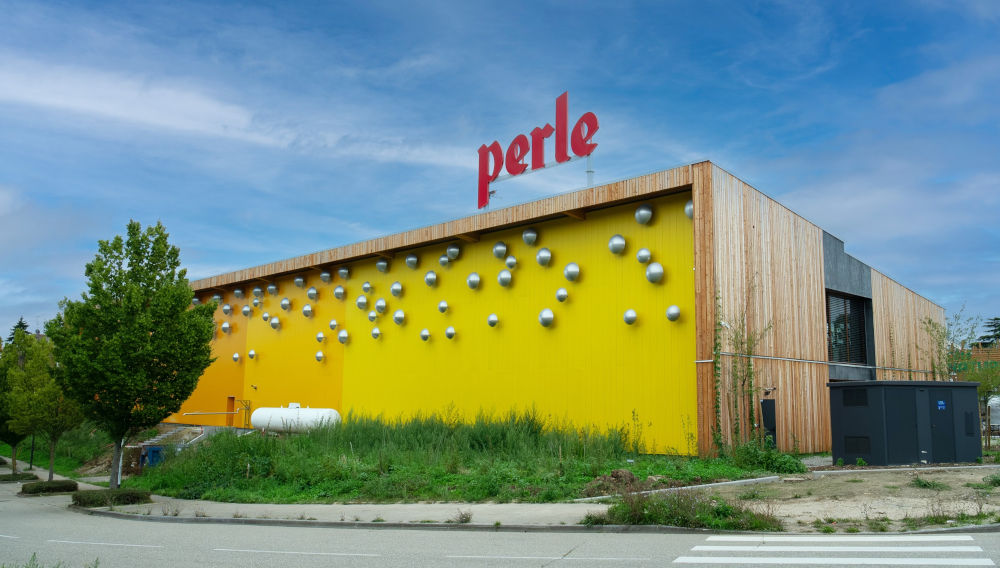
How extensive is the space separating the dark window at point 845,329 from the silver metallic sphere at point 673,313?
6.96 m

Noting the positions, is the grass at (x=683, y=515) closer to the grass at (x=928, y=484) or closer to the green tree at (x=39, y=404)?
the grass at (x=928, y=484)

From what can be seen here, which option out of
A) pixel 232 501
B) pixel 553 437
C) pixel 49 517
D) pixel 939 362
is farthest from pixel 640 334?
pixel 939 362

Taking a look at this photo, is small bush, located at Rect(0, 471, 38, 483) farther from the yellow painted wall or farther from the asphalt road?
the asphalt road

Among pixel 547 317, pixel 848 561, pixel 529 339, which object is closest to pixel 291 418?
pixel 529 339

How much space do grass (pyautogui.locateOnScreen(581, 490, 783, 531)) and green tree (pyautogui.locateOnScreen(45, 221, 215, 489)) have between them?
487 inches

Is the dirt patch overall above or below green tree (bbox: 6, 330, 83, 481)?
below

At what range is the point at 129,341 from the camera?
59.3 ft

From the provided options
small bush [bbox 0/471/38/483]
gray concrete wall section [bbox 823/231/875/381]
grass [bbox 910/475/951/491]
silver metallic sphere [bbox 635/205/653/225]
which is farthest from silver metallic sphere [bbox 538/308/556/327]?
small bush [bbox 0/471/38/483]

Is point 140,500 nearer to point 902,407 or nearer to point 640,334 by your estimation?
point 640,334

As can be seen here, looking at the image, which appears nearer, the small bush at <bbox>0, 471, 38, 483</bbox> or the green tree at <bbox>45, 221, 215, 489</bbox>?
the green tree at <bbox>45, 221, 215, 489</bbox>

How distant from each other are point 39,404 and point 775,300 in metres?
23.1

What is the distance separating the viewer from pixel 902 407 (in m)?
16.2

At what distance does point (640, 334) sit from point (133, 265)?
1341cm

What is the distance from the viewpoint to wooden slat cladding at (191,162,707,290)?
1978 centimetres
